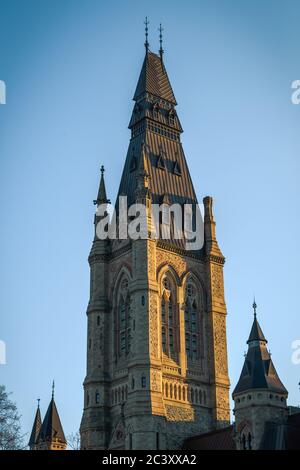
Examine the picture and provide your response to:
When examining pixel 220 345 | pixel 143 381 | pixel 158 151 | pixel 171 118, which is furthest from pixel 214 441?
pixel 171 118

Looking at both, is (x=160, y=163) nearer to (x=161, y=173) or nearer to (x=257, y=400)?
(x=161, y=173)

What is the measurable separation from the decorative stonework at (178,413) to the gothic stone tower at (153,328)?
10cm

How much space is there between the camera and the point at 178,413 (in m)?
72.5

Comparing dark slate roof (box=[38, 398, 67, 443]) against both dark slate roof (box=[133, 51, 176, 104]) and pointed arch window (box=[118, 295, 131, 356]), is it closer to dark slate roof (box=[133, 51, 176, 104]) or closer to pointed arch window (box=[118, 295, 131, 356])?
pointed arch window (box=[118, 295, 131, 356])

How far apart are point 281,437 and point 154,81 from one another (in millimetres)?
43956

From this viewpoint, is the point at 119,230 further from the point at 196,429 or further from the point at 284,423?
the point at 284,423

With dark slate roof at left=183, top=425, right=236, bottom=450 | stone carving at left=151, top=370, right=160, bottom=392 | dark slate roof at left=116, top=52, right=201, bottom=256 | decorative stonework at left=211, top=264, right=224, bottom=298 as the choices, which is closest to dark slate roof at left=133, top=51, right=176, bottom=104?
dark slate roof at left=116, top=52, right=201, bottom=256

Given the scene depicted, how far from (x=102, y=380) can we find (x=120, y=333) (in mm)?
4606

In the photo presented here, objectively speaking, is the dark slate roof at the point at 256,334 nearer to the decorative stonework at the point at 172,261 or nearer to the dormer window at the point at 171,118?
the decorative stonework at the point at 172,261

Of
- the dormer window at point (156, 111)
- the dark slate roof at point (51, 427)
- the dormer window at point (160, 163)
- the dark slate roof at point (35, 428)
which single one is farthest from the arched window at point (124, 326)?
the dormer window at point (156, 111)

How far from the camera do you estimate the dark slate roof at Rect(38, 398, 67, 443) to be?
8125cm

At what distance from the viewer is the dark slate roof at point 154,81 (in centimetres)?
8775

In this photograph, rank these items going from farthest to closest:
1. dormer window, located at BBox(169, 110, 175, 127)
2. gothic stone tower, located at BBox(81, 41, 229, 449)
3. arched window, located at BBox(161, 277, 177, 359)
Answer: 1. dormer window, located at BBox(169, 110, 175, 127)
2. arched window, located at BBox(161, 277, 177, 359)
3. gothic stone tower, located at BBox(81, 41, 229, 449)
